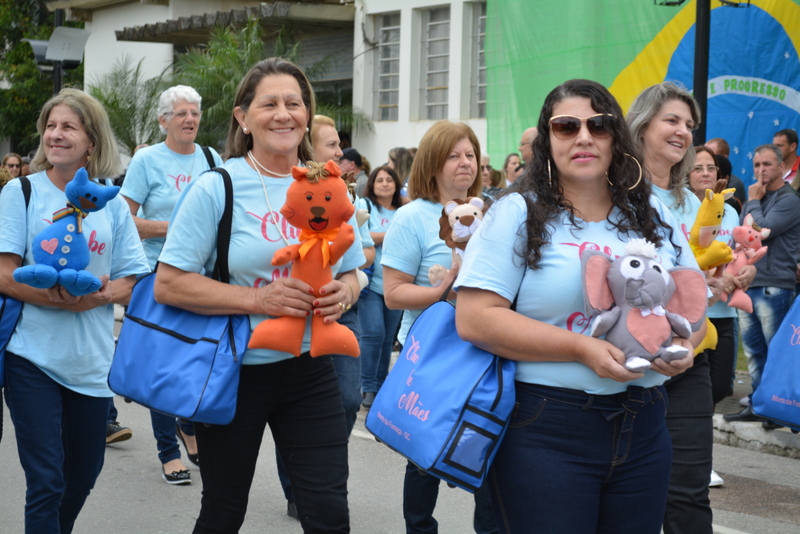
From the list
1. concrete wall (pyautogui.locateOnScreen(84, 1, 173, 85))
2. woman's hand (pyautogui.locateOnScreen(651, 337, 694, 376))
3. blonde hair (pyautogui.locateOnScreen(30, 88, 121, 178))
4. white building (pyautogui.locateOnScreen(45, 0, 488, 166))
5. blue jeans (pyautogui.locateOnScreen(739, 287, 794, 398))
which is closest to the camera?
woman's hand (pyautogui.locateOnScreen(651, 337, 694, 376))

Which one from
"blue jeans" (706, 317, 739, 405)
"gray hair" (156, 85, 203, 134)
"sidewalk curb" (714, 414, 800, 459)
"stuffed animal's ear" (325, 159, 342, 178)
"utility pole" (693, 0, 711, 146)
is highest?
"utility pole" (693, 0, 711, 146)

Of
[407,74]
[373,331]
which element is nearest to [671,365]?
[373,331]

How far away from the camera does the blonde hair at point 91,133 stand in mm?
4363

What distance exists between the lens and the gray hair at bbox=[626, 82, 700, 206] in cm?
418

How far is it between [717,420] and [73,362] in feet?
17.1

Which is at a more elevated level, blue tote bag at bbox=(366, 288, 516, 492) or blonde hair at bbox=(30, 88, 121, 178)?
blonde hair at bbox=(30, 88, 121, 178)

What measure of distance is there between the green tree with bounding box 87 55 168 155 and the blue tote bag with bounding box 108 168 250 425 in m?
18.0

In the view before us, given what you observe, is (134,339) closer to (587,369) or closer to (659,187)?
(587,369)

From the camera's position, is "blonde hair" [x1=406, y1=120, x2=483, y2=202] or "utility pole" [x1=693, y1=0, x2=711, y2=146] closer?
"blonde hair" [x1=406, y1=120, x2=483, y2=202]

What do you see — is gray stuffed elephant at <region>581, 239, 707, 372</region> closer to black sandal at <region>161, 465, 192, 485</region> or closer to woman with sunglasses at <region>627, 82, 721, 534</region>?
woman with sunglasses at <region>627, 82, 721, 534</region>

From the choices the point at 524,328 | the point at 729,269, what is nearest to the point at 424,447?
the point at 524,328

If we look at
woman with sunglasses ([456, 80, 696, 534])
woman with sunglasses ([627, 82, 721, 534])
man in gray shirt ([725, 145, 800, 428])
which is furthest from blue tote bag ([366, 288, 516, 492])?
man in gray shirt ([725, 145, 800, 428])

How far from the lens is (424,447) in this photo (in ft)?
9.35

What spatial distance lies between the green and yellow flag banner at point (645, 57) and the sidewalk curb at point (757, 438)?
4583 millimetres
